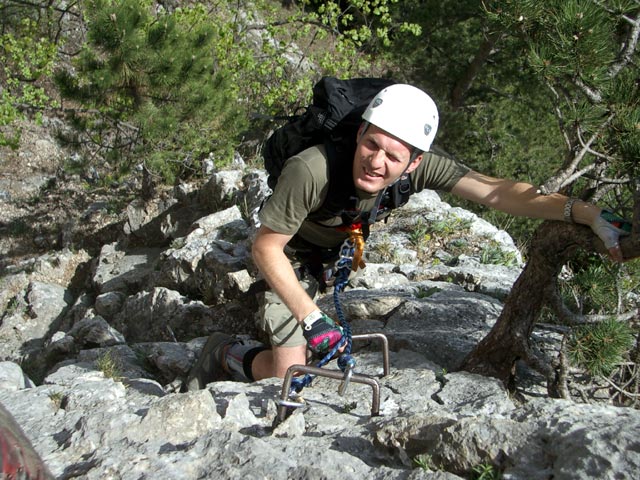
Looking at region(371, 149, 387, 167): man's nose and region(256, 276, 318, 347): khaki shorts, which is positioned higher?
region(371, 149, 387, 167): man's nose

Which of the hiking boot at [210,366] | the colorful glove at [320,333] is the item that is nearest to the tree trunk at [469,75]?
the hiking boot at [210,366]

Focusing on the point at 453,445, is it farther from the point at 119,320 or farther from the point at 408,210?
the point at 119,320

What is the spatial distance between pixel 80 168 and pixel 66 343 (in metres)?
4.48

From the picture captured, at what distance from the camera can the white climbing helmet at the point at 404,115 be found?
3682mm

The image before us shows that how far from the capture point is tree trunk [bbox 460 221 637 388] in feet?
12.3

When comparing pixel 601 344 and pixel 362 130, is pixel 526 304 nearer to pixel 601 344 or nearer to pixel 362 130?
pixel 601 344

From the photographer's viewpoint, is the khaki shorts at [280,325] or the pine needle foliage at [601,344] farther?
the khaki shorts at [280,325]

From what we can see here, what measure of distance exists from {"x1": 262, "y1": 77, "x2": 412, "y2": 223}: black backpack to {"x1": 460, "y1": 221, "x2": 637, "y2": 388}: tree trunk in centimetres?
90

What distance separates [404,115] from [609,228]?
1.28 meters

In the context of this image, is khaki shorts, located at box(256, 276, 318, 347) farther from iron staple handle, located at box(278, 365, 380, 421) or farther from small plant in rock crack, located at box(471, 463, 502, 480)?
small plant in rock crack, located at box(471, 463, 502, 480)

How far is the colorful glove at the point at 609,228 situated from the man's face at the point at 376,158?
1.13 metres

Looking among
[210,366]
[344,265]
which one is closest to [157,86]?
[210,366]

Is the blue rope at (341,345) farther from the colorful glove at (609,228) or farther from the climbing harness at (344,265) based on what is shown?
the colorful glove at (609,228)

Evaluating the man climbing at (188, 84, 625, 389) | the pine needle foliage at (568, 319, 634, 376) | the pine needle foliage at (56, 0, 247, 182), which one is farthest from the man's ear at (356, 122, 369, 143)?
the pine needle foliage at (56, 0, 247, 182)
